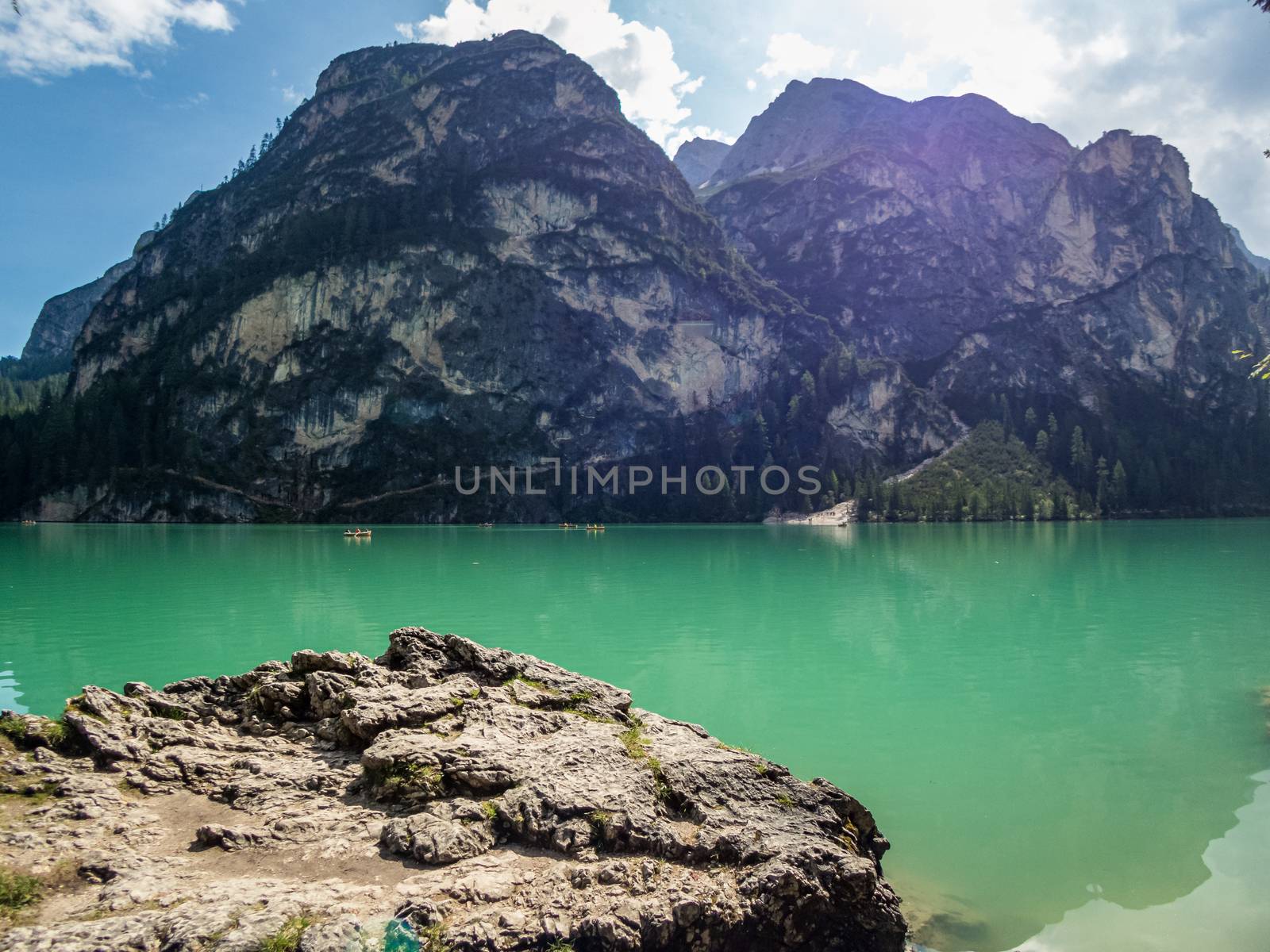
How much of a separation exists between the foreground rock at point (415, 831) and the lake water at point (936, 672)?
7.84ft

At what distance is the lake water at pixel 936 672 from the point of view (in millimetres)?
8828

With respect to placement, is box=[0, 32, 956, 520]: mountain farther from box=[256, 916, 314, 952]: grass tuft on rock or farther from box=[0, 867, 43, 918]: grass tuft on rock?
box=[256, 916, 314, 952]: grass tuft on rock

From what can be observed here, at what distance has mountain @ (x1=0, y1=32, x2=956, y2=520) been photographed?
14275cm

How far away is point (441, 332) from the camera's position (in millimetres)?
149875

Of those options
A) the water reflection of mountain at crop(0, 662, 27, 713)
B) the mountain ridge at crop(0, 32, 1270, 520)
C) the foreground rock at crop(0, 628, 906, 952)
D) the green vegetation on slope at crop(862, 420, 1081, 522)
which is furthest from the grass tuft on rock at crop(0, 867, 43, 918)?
the green vegetation on slope at crop(862, 420, 1081, 522)

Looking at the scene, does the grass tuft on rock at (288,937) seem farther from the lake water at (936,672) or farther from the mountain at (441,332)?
the mountain at (441,332)

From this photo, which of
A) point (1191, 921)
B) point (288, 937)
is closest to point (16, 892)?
point (288, 937)

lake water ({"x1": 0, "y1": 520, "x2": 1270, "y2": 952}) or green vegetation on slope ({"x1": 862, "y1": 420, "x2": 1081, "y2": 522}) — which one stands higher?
green vegetation on slope ({"x1": 862, "y1": 420, "x2": 1081, "y2": 522})

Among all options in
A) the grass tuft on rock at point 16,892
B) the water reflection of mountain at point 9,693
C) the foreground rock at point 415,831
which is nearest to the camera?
the grass tuft on rock at point 16,892

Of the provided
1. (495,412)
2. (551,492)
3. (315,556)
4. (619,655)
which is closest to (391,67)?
(495,412)

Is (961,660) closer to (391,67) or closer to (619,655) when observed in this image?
(619,655)

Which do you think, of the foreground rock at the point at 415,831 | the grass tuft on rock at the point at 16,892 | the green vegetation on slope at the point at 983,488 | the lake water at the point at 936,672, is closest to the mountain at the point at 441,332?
the green vegetation on slope at the point at 983,488

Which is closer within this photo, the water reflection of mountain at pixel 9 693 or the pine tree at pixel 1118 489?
the water reflection of mountain at pixel 9 693

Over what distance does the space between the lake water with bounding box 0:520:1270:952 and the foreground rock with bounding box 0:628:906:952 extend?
7.84 feet
